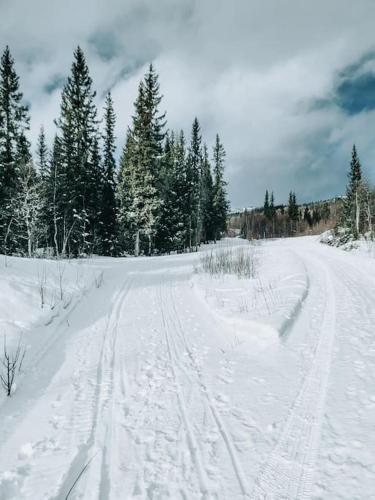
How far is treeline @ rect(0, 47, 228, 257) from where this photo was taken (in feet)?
62.9

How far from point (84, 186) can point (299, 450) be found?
22582mm

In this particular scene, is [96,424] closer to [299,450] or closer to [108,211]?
[299,450]

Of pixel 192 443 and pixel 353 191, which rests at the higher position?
pixel 353 191

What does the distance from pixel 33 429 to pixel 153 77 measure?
28.5m

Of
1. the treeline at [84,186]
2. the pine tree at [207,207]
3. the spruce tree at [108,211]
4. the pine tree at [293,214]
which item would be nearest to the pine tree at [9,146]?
the treeline at [84,186]

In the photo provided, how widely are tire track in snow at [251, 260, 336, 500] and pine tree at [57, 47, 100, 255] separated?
20.3 metres

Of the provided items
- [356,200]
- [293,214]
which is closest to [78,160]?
[356,200]

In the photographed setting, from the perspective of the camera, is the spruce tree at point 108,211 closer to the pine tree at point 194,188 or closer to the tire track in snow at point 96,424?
the pine tree at point 194,188

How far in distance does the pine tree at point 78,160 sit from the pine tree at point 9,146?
2753mm

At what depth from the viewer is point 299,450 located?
102 inches

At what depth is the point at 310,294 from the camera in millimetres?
8445

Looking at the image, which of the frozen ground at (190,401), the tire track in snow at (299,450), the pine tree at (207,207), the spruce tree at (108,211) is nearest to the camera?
the tire track in snow at (299,450)

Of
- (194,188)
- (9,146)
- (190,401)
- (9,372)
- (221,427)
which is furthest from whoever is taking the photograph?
(194,188)

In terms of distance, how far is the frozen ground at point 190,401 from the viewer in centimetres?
231
